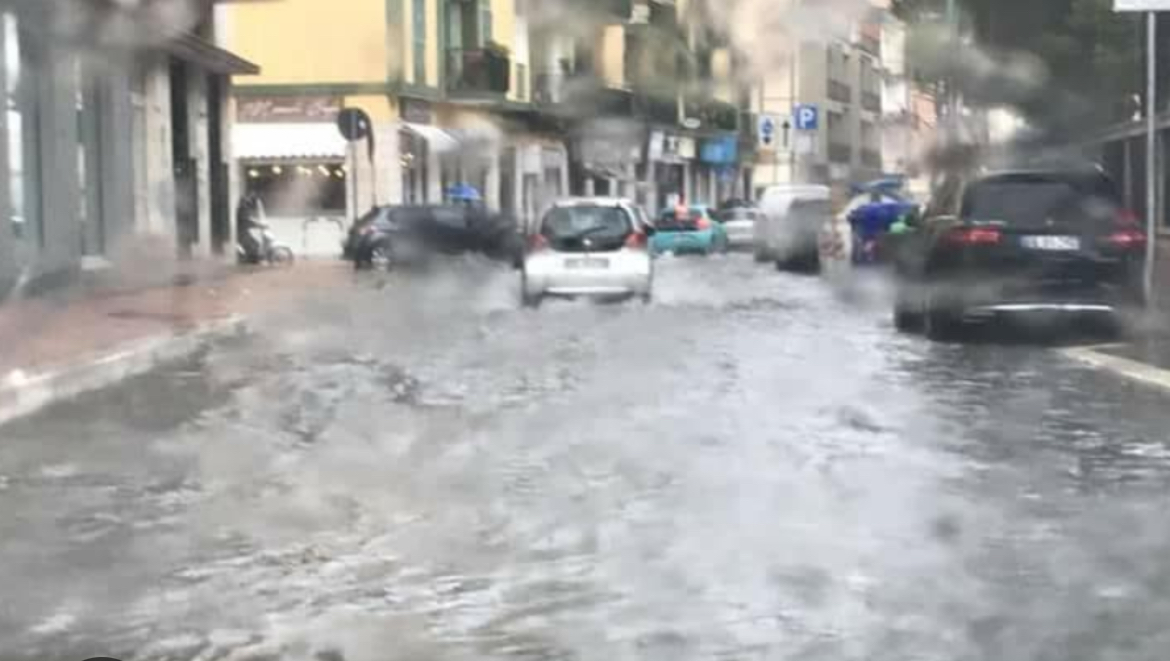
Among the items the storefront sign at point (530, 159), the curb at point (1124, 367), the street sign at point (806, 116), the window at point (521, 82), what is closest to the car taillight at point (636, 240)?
the street sign at point (806, 116)

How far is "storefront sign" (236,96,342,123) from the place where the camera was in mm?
3340

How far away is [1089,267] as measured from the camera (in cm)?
679

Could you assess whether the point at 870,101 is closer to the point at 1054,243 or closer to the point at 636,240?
the point at 636,240

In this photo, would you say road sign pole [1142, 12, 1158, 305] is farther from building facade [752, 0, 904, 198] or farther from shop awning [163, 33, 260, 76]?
shop awning [163, 33, 260, 76]

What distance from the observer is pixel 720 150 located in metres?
3.54

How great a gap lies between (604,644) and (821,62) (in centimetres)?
192

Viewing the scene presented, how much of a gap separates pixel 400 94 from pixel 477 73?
18cm

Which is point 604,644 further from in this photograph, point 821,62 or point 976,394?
point 976,394

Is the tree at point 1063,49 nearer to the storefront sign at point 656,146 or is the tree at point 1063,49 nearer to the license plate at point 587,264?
the storefront sign at point 656,146

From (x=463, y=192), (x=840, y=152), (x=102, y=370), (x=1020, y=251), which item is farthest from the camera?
(x=102, y=370)

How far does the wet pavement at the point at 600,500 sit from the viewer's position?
15.0 feet

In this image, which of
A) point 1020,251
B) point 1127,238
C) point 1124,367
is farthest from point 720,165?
point 1124,367

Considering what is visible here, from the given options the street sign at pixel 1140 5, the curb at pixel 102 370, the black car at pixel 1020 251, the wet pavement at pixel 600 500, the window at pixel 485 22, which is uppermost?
the street sign at pixel 1140 5

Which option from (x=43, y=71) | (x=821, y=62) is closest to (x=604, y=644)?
(x=821, y=62)
